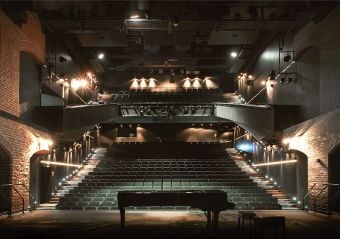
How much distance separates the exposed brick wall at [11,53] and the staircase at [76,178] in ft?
15.8

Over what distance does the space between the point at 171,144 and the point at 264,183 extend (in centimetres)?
923

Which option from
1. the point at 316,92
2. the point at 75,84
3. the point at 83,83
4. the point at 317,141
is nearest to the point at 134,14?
the point at 316,92

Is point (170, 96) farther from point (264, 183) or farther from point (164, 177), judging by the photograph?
point (264, 183)

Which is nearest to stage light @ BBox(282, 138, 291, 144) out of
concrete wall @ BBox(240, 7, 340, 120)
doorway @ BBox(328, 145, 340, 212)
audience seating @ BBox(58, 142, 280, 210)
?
concrete wall @ BBox(240, 7, 340, 120)

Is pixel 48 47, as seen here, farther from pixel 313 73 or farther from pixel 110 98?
pixel 110 98

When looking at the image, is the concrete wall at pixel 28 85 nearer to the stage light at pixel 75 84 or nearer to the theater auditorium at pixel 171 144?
the theater auditorium at pixel 171 144

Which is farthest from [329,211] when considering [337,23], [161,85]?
[161,85]

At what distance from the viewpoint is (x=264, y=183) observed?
2059 centimetres

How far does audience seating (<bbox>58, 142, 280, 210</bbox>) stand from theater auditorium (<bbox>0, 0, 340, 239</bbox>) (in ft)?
0.25

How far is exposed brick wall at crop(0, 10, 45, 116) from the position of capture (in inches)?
514

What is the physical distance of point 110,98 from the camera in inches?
1319

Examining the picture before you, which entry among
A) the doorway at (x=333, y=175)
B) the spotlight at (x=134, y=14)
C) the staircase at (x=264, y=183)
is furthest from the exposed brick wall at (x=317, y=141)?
the spotlight at (x=134, y=14)

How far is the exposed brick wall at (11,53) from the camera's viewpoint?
1306cm

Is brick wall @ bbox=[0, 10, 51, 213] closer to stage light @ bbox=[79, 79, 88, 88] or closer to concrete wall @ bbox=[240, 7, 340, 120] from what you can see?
concrete wall @ bbox=[240, 7, 340, 120]
